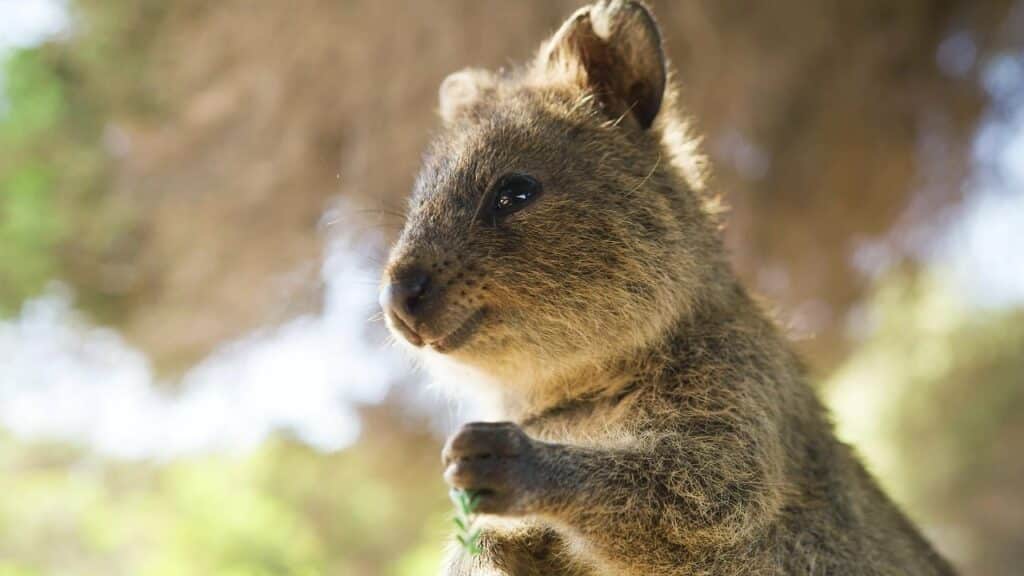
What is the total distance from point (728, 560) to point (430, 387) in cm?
93

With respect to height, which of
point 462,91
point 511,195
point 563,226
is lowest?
point 563,226

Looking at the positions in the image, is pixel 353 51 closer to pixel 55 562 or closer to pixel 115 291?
pixel 115 291

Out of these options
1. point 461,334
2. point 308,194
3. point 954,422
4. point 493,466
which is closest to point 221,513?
point 308,194

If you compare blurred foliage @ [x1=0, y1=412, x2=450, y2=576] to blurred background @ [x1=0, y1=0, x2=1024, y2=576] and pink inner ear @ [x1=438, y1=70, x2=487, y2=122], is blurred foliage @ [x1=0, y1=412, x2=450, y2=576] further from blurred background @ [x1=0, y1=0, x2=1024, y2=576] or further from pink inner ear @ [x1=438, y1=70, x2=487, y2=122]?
pink inner ear @ [x1=438, y1=70, x2=487, y2=122]

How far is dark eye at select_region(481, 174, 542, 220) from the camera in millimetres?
1986

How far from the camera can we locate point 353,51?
4098mm

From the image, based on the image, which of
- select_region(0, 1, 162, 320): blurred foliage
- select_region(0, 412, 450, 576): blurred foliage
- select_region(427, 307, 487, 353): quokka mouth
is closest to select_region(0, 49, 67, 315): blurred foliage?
select_region(0, 1, 162, 320): blurred foliage

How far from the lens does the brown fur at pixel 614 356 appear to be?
68.2 inches

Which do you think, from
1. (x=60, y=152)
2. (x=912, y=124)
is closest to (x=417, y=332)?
(x=60, y=152)

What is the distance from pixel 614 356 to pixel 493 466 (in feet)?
1.82

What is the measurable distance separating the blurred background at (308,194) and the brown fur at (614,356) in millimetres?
449

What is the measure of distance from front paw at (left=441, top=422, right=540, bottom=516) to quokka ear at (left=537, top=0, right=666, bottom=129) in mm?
1013

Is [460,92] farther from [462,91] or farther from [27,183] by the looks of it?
[27,183]

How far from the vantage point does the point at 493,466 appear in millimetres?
1567
